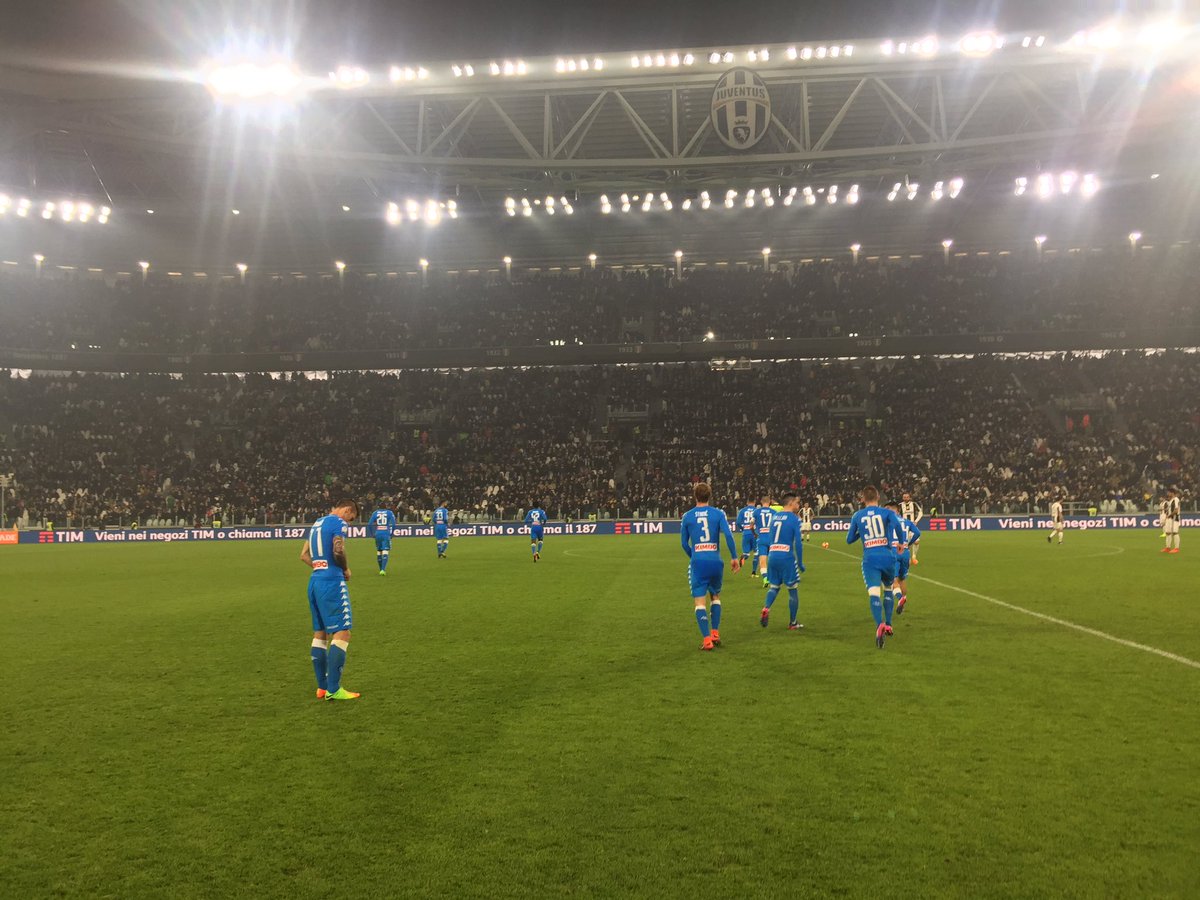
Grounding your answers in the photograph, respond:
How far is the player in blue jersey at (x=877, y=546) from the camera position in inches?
469

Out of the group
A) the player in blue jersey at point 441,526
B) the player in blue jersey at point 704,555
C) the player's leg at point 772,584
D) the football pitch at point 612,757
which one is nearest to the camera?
the football pitch at point 612,757

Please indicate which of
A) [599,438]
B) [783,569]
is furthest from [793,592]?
[599,438]

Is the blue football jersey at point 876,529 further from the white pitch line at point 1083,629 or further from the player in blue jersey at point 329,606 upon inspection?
the player in blue jersey at point 329,606

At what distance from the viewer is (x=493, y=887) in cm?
470

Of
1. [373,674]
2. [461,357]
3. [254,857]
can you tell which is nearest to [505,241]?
[461,357]

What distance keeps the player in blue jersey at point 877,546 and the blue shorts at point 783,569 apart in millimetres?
1270

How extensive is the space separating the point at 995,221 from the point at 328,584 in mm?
53209

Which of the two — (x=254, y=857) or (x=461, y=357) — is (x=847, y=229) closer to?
(x=461, y=357)

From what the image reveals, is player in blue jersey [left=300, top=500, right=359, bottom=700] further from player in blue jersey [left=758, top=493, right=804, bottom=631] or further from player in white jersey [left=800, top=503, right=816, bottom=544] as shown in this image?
player in white jersey [left=800, top=503, right=816, bottom=544]

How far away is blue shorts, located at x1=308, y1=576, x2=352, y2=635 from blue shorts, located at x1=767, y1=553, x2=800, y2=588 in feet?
22.8

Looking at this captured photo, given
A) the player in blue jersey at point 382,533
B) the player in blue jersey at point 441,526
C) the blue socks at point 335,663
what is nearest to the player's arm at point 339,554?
the blue socks at point 335,663

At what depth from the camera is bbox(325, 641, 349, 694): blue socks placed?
9.15 meters

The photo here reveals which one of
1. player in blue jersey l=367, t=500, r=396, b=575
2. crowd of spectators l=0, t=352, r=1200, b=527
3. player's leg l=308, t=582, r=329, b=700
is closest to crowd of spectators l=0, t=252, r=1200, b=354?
crowd of spectators l=0, t=352, r=1200, b=527

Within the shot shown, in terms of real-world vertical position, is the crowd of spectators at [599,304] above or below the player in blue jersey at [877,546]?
above
